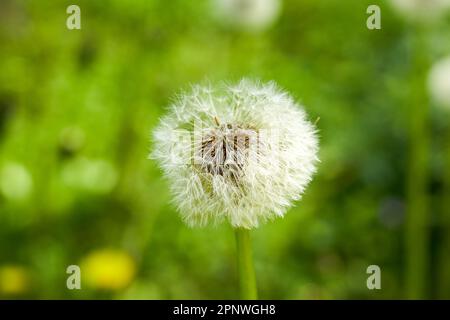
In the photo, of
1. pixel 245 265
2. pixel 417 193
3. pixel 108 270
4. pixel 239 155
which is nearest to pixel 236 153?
pixel 239 155

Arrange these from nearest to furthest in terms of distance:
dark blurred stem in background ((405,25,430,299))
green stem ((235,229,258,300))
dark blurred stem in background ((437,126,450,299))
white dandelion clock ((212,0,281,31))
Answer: green stem ((235,229,258,300))
dark blurred stem in background ((405,25,430,299))
dark blurred stem in background ((437,126,450,299))
white dandelion clock ((212,0,281,31))

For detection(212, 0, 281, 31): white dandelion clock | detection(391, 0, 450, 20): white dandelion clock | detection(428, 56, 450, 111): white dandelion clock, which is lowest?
detection(428, 56, 450, 111): white dandelion clock

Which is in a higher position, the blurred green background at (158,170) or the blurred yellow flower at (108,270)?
the blurred green background at (158,170)

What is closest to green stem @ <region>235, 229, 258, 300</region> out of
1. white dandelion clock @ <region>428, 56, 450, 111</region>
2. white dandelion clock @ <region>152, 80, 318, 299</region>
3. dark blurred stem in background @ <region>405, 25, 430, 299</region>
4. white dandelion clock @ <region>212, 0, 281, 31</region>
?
white dandelion clock @ <region>152, 80, 318, 299</region>

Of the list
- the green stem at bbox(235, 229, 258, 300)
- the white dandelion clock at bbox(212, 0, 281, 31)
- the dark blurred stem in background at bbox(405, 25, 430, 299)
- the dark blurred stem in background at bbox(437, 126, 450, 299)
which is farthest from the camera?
the white dandelion clock at bbox(212, 0, 281, 31)

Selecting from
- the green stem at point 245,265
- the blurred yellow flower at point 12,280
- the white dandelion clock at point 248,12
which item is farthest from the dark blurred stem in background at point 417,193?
the blurred yellow flower at point 12,280

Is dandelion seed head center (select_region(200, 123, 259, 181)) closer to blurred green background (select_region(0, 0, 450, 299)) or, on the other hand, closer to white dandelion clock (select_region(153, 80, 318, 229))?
white dandelion clock (select_region(153, 80, 318, 229))

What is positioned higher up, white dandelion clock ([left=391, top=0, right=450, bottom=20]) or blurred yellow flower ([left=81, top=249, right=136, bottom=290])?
white dandelion clock ([left=391, top=0, right=450, bottom=20])

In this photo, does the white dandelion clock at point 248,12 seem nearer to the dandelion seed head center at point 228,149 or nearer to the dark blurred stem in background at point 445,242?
the dark blurred stem in background at point 445,242
